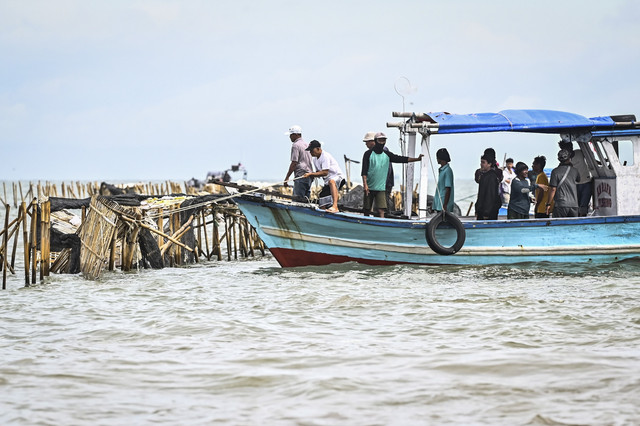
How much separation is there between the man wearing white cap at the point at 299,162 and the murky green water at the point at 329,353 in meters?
2.64

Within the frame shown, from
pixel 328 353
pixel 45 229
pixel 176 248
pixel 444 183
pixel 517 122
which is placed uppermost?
pixel 517 122

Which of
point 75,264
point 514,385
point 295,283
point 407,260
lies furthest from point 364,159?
point 514,385

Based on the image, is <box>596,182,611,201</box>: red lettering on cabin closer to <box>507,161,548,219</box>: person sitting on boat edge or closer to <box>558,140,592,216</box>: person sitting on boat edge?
<box>558,140,592,216</box>: person sitting on boat edge

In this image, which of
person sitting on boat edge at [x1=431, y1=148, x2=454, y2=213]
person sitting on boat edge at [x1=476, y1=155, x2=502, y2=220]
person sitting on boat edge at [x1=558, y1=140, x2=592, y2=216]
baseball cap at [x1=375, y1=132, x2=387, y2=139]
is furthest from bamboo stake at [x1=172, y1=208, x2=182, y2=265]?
person sitting on boat edge at [x1=558, y1=140, x2=592, y2=216]

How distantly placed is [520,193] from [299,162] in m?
3.73

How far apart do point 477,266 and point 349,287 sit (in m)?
2.74

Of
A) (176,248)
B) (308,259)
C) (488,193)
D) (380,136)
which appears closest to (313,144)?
(380,136)

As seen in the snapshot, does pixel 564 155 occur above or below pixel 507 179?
above

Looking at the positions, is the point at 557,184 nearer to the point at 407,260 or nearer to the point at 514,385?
the point at 407,260

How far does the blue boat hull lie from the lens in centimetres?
1205

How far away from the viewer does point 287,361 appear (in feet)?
20.9

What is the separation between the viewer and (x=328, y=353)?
21.6 feet

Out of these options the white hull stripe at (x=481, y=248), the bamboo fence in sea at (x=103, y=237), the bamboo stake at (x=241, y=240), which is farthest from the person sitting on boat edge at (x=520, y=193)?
the bamboo stake at (x=241, y=240)

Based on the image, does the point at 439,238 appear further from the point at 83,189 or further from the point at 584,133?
the point at 83,189
